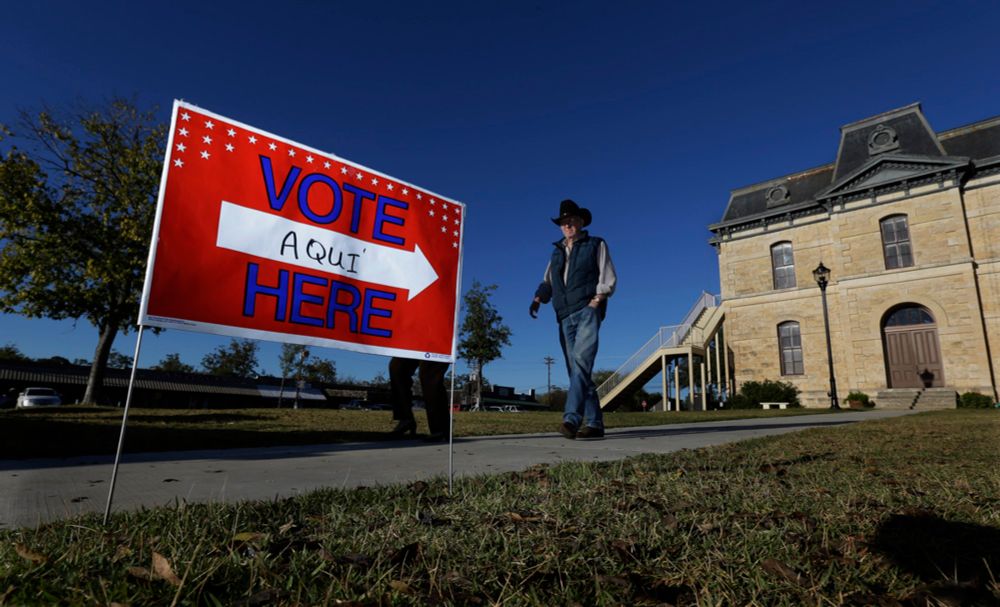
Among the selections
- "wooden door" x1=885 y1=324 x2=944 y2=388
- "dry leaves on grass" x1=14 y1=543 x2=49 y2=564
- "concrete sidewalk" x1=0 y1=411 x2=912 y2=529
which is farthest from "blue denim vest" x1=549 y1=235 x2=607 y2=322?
"wooden door" x1=885 y1=324 x2=944 y2=388

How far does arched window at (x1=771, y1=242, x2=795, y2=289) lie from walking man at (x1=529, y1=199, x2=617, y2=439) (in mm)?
24285

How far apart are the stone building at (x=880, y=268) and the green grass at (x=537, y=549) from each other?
2401 cm

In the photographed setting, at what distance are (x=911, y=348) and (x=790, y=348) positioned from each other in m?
4.79

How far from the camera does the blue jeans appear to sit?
5301mm

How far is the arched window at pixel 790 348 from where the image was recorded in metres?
24.9

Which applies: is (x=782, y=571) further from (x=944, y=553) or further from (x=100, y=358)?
(x=100, y=358)

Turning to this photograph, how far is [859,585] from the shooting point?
4.24 feet

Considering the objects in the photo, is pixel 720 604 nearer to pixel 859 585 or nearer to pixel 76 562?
pixel 859 585

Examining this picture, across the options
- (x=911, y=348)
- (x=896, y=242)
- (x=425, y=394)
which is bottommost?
(x=425, y=394)

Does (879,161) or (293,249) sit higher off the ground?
(879,161)

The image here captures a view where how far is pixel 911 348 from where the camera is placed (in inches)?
851

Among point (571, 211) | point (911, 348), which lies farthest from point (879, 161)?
point (571, 211)

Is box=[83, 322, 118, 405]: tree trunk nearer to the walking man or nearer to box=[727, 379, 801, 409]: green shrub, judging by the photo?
the walking man

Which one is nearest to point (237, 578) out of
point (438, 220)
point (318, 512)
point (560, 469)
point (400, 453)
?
point (318, 512)
